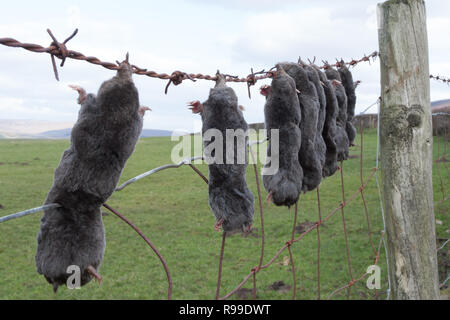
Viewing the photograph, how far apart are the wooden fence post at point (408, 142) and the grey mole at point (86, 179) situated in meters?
1.69

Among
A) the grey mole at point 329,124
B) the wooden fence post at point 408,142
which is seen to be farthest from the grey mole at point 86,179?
the wooden fence post at point 408,142

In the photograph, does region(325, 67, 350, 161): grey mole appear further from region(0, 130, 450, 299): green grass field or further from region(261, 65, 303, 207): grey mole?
region(0, 130, 450, 299): green grass field

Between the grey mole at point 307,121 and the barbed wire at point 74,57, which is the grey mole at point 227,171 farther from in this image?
the grey mole at point 307,121

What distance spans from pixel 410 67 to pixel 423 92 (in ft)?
0.57

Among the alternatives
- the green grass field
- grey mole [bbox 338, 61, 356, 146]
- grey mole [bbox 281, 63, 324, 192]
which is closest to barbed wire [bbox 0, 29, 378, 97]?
grey mole [bbox 281, 63, 324, 192]

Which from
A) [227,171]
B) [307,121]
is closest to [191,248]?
[307,121]

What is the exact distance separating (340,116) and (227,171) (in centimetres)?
125

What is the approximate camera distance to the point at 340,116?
2482 mm

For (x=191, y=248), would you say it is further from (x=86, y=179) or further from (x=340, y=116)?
(x=86, y=179)
